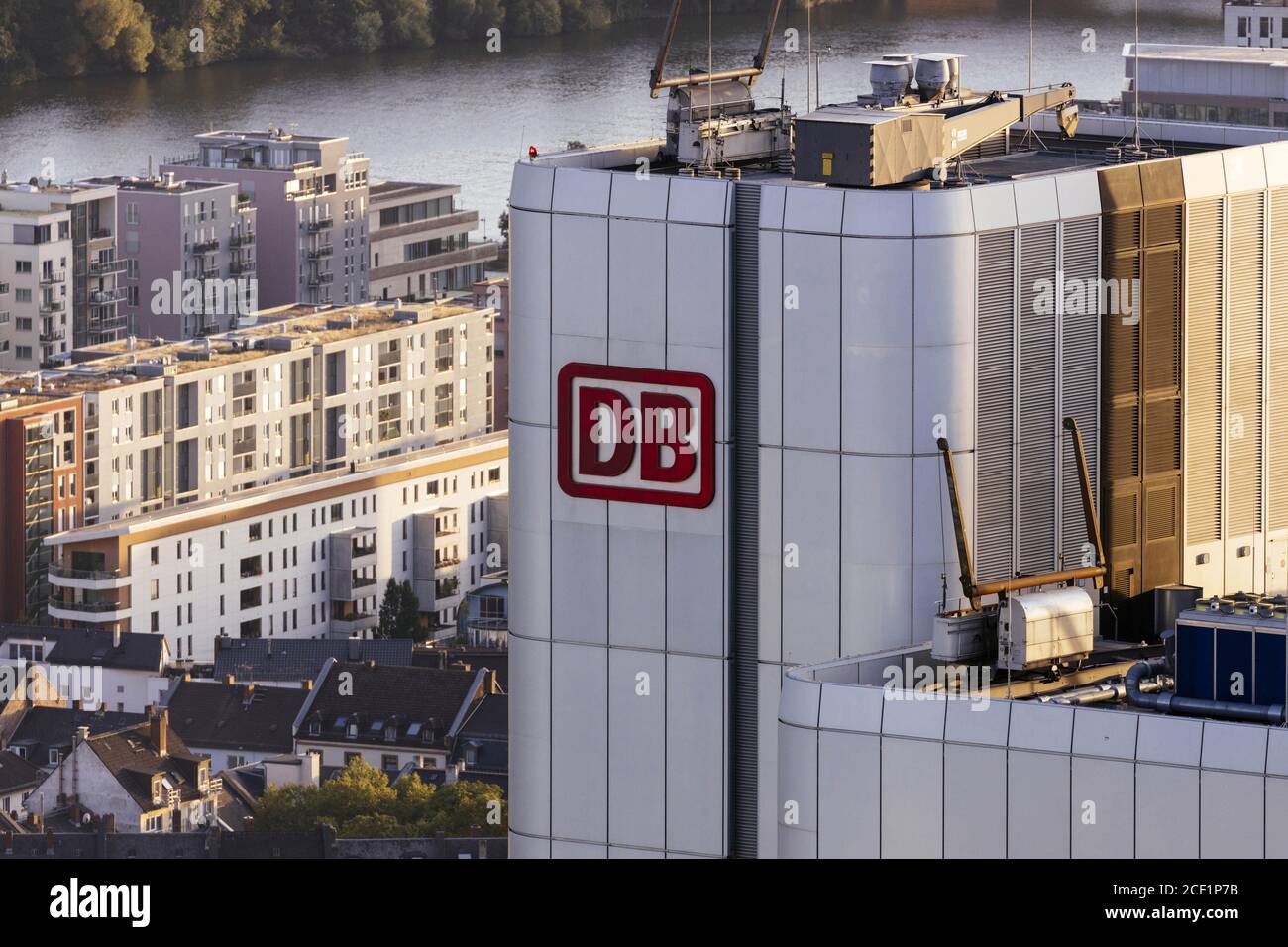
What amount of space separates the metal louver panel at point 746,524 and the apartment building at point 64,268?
70.5 meters

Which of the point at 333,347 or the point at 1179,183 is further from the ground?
the point at 1179,183

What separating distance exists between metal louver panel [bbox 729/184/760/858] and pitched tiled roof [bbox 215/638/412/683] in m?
48.0

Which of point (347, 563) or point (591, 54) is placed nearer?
point (347, 563)

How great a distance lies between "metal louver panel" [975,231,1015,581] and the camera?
18766mm

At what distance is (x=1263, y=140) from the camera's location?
21984 mm

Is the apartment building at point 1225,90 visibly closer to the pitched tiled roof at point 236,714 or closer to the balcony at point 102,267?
the pitched tiled roof at point 236,714

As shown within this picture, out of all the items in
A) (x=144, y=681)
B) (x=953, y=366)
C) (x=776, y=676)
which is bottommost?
(x=144, y=681)

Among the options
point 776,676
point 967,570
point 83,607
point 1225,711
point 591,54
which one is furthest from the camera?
point 591,54

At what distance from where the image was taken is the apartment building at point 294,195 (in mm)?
97375

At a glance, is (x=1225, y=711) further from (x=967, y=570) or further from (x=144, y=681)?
(x=144, y=681)

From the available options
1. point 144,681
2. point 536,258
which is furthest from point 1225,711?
point 144,681

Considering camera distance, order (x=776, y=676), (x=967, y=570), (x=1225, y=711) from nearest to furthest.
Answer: (x=1225, y=711) < (x=967, y=570) < (x=776, y=676)
